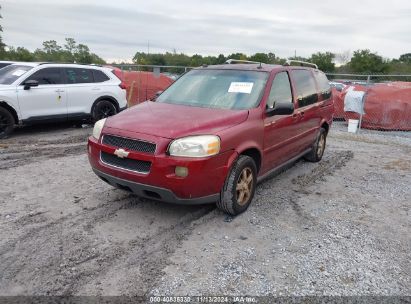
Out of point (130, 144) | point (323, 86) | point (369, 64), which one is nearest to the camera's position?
point (130, 144)

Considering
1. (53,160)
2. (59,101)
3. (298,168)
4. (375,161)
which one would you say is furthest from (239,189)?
(59,101)

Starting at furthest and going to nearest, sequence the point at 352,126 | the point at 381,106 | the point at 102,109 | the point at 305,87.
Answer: the point at 381,106, the point at 352,126, the point at 102,109, the point at 305,87

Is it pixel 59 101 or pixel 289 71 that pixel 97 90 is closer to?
pixel 59 101

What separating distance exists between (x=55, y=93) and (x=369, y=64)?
59.1 metres

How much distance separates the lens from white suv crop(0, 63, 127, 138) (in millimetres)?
8195

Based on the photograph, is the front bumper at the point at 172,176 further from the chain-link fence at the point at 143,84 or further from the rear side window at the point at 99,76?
the chain-link fence at the point at 143,84

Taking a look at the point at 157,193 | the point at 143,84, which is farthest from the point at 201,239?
the point at 143,84

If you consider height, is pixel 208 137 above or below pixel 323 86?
below

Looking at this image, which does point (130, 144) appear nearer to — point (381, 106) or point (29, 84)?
point (29, 84)

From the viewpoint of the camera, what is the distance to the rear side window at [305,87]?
5.77 meters

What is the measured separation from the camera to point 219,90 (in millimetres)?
4980

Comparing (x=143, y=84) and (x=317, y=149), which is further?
(x=143, y=84)

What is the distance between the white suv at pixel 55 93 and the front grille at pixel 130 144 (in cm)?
507

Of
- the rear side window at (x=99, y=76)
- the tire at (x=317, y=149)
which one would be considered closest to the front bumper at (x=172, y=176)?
the tire at (x=317, y=149)
